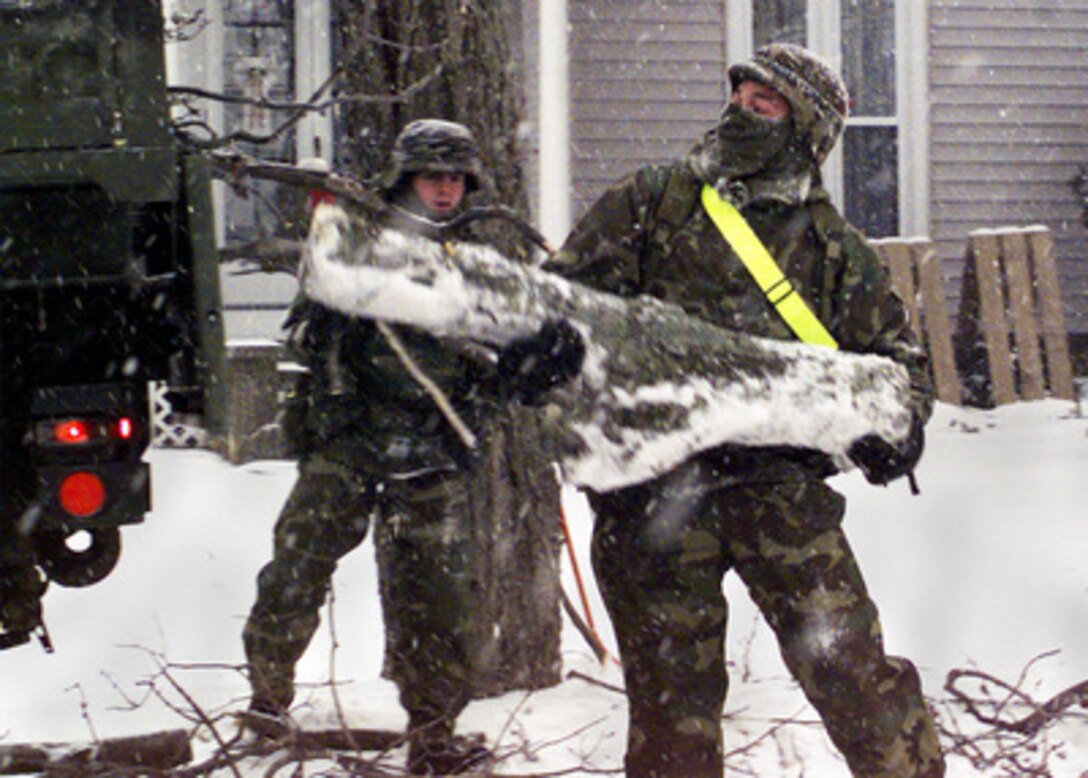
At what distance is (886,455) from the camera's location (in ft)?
12.6

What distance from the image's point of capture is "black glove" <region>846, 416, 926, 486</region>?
12.5 feet

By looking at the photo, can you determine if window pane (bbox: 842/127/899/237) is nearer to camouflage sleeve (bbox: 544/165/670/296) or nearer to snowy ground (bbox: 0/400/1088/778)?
snowy ground (bbox: 0/400/1088/778)

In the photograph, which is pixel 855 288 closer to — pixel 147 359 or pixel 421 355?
pixel 421 355

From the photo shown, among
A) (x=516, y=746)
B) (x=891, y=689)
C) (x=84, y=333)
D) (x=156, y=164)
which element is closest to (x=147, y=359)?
(x=84, y=333)

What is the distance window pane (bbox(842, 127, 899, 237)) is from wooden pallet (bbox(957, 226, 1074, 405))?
0.89 m

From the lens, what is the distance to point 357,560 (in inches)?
297

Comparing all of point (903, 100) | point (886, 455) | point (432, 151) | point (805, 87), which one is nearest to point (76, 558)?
point (432, 151)

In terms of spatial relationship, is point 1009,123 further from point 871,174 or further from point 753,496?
point 753,496

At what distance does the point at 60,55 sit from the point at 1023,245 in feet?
29.0

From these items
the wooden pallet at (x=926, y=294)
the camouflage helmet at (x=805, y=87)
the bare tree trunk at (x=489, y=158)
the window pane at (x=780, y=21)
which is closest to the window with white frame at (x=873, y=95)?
the window pane at (x=780, y=21)

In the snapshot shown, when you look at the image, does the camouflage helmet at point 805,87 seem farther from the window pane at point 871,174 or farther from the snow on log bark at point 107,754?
the window pane at point 871,174

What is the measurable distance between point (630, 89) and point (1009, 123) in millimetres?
2869

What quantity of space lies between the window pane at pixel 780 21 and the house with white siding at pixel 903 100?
0.03ft

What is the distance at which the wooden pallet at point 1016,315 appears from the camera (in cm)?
1149
